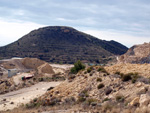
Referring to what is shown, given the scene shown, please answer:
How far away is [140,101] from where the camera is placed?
380 inches

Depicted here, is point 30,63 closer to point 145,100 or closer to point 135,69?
point 135,69

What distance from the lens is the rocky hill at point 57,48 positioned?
88.6 m

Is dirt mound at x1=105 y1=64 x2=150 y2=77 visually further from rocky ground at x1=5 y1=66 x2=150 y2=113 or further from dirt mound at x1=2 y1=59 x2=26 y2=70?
dirt mound at x1=2 y1=59 x2=26 y2=70

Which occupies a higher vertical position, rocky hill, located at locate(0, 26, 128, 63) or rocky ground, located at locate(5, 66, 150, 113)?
rocky hill, located at locate(0, 26, 128, 63)

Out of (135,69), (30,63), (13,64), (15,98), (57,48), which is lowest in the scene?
(15,98)

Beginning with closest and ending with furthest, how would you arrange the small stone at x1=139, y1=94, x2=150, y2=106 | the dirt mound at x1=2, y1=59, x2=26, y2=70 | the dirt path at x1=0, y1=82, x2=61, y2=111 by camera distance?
the small stone at x1=139, y1=94, x2=150, y2=106 → the dirt path at x1=0, y1=82, x2=61, y2=111 → the dirt mound at x1=2, y1=59, x2=26, y2=70

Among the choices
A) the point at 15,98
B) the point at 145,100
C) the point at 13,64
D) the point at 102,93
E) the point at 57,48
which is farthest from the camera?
the point at 57,48

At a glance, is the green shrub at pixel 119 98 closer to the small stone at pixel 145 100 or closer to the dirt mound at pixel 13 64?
the small stone at pixel 145 100

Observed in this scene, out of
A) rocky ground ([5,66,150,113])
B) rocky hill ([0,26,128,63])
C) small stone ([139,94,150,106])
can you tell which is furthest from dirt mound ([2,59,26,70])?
small stone ([139,94,150,106])

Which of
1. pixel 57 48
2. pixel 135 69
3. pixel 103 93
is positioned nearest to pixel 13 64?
pixel 57 48

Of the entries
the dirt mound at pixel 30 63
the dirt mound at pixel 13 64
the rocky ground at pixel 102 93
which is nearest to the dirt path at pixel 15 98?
the rocky ground at pixel 102 93

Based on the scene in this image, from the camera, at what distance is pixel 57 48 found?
98.5 meters

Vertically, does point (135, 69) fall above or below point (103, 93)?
above

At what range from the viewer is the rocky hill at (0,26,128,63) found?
88613 mm
